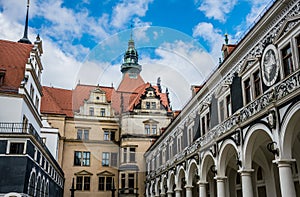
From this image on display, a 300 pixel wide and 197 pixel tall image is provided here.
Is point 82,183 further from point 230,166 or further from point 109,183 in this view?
point 230,166

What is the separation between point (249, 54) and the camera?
15.5 metres

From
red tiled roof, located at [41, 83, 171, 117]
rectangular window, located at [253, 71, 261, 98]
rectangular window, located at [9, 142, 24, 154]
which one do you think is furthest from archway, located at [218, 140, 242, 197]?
red tiled roof, located at [41, 83, 171, 117]

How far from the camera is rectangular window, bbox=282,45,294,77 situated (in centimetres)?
1231

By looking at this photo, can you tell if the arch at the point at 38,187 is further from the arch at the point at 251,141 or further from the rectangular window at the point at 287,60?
the rectangular window at the point at 287,60

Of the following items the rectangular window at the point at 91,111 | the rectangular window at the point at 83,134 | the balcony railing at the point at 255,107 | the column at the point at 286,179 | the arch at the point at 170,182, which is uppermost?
the rectangular window at the point at 91,111

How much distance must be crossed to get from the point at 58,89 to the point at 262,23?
3995cm

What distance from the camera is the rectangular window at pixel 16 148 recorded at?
1905 centimetres

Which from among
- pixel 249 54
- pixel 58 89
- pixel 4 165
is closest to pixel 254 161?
pixel 249 54

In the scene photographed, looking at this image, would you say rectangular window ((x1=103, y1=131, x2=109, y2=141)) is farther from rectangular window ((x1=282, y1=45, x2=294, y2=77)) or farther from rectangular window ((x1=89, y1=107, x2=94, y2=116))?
rectangular window ((x1=282, y1=45, x2=294, y2=77))

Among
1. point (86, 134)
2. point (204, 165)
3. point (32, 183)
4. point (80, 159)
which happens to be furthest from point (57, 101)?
point (204, 165)

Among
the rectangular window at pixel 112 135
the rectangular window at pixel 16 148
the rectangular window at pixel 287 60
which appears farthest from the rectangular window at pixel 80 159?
the rectangular window at pixel 287 60

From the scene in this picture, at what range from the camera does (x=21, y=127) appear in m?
21.4

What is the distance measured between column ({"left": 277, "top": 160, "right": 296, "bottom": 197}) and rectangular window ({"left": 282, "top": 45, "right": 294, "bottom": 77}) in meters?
3.10

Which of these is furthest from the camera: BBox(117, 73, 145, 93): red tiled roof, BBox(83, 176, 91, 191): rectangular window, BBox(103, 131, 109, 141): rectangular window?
BBox(103, 131, 109, 141): rectangular window
